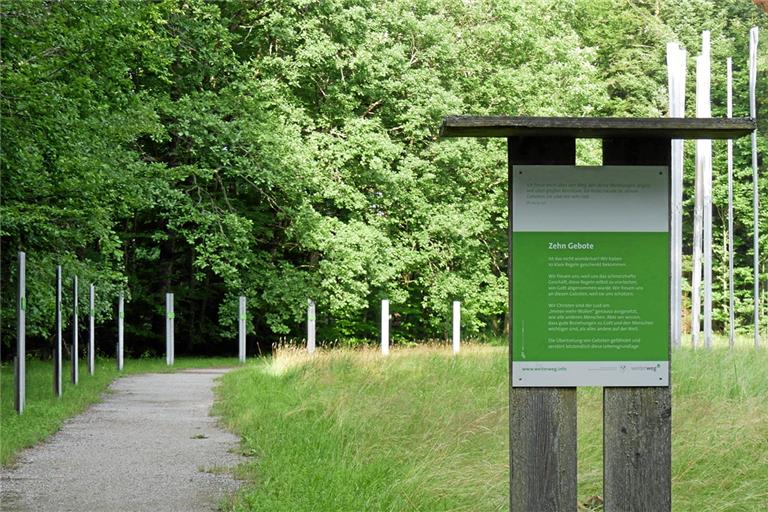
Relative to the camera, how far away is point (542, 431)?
552 centimetres

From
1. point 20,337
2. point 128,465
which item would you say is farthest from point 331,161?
point 128,465

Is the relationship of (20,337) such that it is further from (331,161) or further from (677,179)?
(331,161)

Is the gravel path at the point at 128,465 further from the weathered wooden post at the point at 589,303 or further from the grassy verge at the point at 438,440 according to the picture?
the weathered wooden post at the point at 589,303

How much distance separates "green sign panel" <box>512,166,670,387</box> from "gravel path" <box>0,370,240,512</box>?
345 centimetres

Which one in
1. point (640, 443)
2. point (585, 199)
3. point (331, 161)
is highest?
point (331, 161)

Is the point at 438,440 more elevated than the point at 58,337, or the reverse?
the point at 58,337

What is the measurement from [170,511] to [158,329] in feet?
104

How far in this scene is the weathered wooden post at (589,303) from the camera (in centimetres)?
541

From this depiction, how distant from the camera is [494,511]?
698 centimetres

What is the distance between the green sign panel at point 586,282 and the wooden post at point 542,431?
0.24ft

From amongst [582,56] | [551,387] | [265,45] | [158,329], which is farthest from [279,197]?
[551,387]

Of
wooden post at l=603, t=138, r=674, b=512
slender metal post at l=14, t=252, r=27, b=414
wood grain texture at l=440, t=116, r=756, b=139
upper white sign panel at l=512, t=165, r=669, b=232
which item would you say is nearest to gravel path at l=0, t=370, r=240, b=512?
slender metal post at l=14, t=252, r=27, b=414

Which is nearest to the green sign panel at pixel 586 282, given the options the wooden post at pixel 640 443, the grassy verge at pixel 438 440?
the wooden post at pixel 640 443

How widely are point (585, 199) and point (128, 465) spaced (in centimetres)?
606
